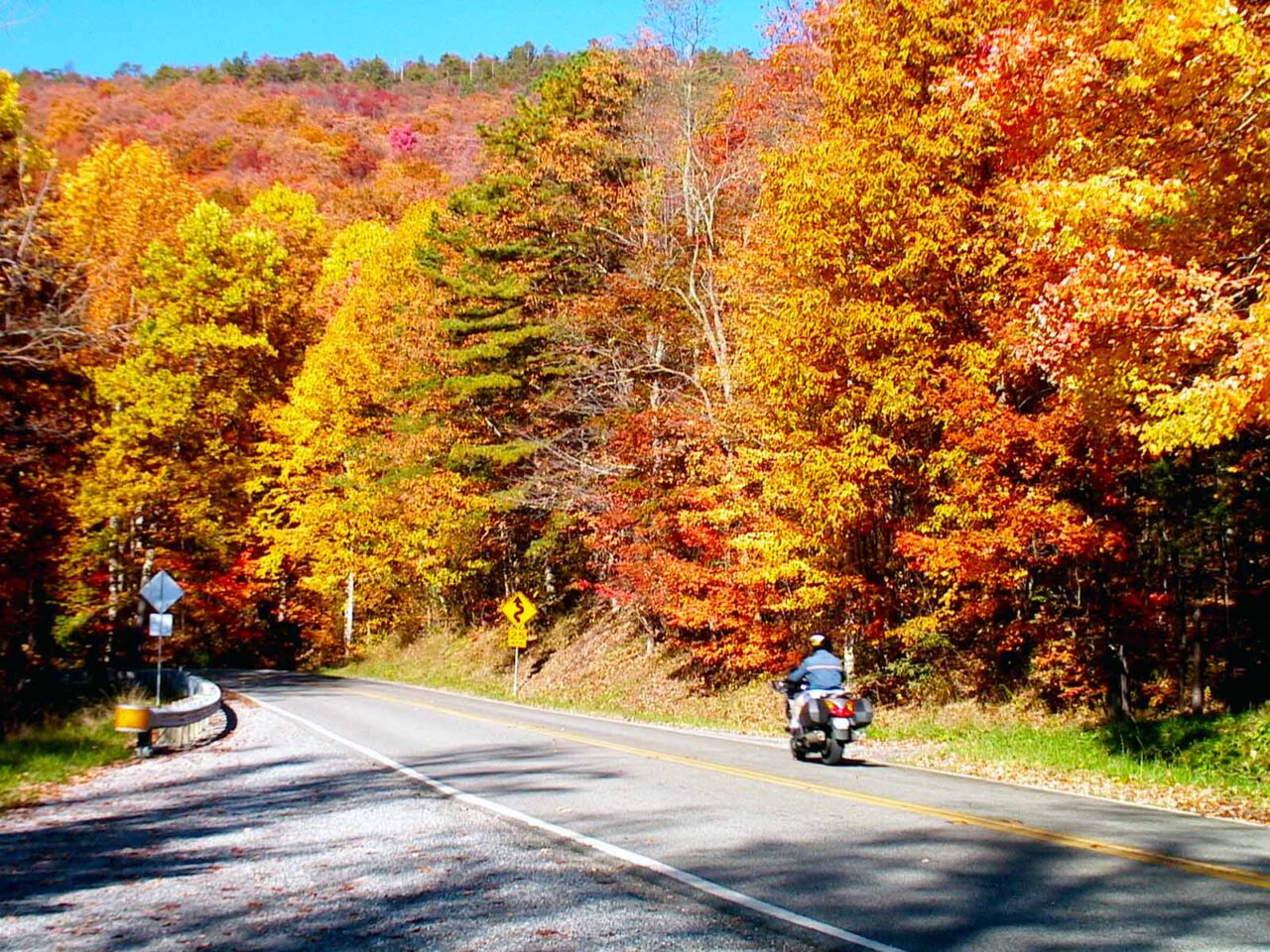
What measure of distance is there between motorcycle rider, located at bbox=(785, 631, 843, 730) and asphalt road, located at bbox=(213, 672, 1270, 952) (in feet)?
2.36

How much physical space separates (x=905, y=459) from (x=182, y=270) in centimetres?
3043

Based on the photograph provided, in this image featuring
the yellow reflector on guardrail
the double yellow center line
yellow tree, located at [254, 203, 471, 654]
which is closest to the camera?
the double yellow center line

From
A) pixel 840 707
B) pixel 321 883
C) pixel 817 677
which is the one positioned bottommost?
pixel 321 883

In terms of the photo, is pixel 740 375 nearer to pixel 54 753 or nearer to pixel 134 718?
A: pixel 134 718

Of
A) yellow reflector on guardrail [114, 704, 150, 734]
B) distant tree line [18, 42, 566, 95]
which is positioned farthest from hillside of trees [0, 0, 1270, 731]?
distant tree line [18, 42, 566, 95]

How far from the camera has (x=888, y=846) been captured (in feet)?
24.6

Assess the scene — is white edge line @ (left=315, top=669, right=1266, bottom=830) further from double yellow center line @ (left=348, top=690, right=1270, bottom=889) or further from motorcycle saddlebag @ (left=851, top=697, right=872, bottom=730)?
double yellow center line @ (left=348, top=690, right=1270, bottom=889)

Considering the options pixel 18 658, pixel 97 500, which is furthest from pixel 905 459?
pixel 97 500

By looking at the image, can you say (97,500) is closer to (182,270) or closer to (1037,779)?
(182,270)

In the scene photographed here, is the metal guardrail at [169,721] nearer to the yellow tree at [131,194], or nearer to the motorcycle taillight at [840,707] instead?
the motorcycle taillight at [840,707]

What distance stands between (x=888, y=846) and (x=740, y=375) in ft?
43.8

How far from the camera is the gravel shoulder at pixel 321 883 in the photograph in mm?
5676

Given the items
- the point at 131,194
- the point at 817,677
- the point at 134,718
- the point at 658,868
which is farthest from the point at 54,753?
the point at 131,194

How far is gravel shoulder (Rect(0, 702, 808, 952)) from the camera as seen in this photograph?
568cm
